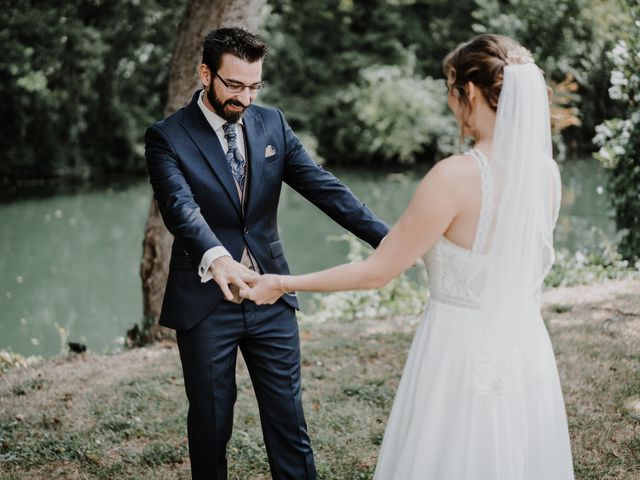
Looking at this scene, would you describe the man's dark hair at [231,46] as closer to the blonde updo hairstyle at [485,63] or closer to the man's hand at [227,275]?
the man's hand at [227,275]

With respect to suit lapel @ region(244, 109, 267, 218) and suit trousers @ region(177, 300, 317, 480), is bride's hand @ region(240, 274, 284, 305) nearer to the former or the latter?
suit trousers @ region(177, 300, 317, 480)

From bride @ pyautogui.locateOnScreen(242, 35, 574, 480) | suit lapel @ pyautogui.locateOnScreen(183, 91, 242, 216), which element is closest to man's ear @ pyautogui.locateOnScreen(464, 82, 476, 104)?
bride @ pyautogui.locateOnScreen(242, 35, 574, 480)

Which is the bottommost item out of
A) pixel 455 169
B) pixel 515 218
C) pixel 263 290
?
pixel 263 290

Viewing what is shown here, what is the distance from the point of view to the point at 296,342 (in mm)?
2984

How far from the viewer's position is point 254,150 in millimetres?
2877

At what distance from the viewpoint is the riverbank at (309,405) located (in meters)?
Result: 3.74

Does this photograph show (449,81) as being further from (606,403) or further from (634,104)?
(634,104)

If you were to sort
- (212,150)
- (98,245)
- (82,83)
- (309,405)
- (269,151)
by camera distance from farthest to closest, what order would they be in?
(82,83) → (98,245) → (309,405) → (269,151) → (212,150)

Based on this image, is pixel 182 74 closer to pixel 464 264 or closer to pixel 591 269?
pixel 464 264

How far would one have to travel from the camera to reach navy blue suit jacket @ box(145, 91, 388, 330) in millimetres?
2732

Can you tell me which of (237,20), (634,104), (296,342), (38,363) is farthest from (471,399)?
(634,104)

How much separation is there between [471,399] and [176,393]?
9.60 feet

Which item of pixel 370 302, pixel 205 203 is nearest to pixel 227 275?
pixel 205 203

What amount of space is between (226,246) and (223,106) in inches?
22.4
